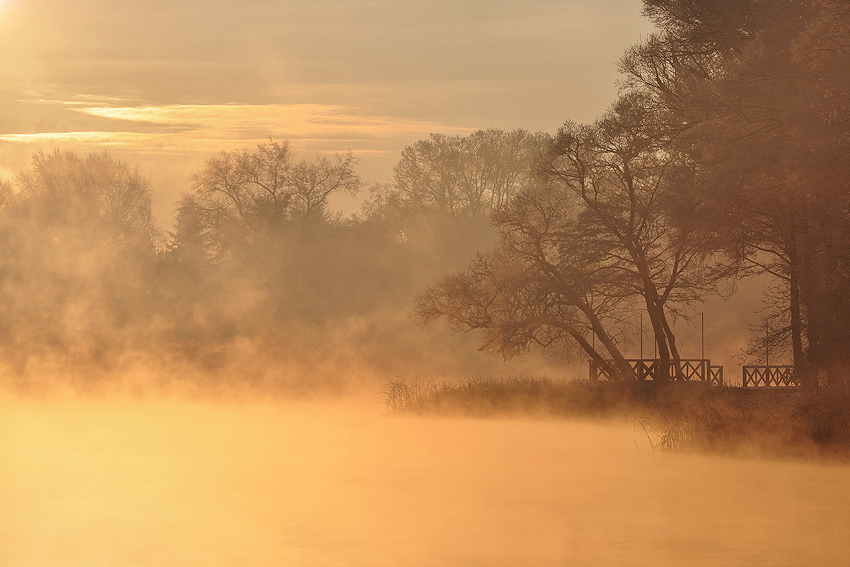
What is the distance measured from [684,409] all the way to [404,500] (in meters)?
10.3

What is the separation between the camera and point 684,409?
77.1ft

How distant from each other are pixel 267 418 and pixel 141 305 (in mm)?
20035

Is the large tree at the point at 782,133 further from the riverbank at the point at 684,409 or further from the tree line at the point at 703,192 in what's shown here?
the riverbank at the point at 684,409

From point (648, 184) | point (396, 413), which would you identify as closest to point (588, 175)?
point (648, 184)

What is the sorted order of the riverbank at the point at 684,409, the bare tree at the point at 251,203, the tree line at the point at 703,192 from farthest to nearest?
the bare tree at the point at 251,203 → the tree line at the point at 703,192 → the riverbank at the point at 684,409

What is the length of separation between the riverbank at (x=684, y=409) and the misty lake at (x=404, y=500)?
79 cm

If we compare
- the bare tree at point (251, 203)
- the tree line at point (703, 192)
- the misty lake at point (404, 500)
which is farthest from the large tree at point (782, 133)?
the bare tree at point (251, 203)

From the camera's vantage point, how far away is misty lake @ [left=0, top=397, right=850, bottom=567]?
38.0 feet

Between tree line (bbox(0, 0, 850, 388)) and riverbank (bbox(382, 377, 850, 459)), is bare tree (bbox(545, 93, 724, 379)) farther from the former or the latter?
riverbank (bbox(382, 377, 850, 459))

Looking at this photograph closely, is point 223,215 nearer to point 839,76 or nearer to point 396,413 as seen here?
point 396,413

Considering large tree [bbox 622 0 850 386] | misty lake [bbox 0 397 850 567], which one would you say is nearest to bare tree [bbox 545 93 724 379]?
large tree [bbox 622 0 850 386]

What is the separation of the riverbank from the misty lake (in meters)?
0.79

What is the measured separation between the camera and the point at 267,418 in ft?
94.6

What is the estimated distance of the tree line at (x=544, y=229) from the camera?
21891 mm
